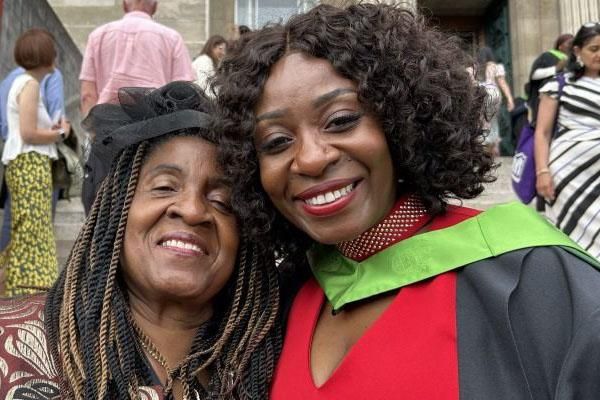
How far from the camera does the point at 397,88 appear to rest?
203 centimetres

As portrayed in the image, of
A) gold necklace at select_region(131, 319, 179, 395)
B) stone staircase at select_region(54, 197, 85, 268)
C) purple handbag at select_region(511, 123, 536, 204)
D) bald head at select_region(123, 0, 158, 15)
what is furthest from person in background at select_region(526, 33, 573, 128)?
stone staircase at select_region(54, 197, 85, 268)

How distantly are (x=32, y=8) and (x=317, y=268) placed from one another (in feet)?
25.0

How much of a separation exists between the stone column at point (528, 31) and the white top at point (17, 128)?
9692 mm

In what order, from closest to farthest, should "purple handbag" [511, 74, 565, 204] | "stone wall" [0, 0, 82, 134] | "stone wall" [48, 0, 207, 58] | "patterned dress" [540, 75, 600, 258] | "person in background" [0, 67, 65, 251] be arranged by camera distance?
"patterned dress" [540, 75, 600, 258] < "purple handbag" [511, 74, 565, 204] < "person in background" [0, 67, 65, 251] < "stone wall" [0, 0, 82, 134] < "stone wall" [48, 0, 207, 58]

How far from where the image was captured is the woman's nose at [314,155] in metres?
1.95

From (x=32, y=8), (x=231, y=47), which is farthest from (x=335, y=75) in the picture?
(x=32, y=8)

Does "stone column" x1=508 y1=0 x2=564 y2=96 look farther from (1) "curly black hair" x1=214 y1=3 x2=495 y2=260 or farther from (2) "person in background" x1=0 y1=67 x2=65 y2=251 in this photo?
(1) "curly black hair" x1=214 y1=3 x2=495 y2=260

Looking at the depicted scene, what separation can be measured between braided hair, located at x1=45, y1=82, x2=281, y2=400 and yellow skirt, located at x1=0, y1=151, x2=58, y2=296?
2.80m

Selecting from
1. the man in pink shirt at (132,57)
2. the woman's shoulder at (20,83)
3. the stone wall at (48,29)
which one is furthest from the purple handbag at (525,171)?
the stone wall at (48,29)

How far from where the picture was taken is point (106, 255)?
2.24 m

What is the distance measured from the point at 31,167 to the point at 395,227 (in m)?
3.76

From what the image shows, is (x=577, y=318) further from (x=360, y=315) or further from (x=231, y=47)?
(x=231, y=47)

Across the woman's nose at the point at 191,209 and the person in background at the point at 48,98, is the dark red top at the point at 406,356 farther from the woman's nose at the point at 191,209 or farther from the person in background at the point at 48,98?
the person in background at the point at 48,98

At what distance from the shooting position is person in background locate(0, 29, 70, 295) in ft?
16.3
